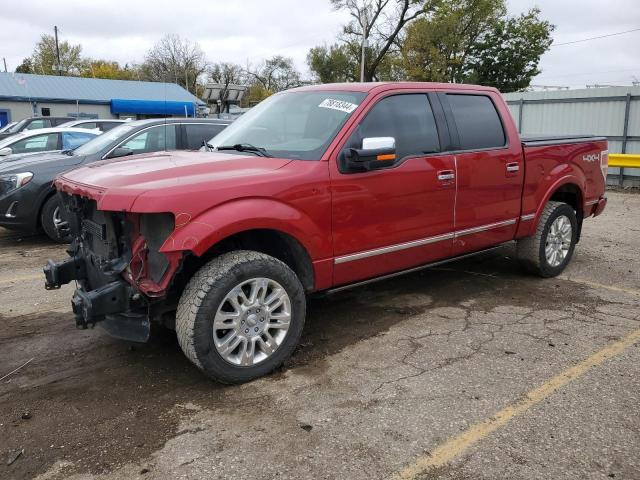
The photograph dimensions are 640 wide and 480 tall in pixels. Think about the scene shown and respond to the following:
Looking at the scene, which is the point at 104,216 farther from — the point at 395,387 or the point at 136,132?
the point at 136,132

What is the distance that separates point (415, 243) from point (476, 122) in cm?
137

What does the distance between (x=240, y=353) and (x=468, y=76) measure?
45.9m

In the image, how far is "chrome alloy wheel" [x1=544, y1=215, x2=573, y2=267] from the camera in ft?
18.6

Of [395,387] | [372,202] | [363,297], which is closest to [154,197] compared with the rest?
[372,202]

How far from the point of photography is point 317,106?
4270mm

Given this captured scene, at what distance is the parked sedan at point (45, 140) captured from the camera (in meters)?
10.6

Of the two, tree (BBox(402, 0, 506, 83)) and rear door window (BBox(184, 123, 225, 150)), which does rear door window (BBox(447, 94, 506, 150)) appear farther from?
tree (BBox(402, 0, 506, 83))

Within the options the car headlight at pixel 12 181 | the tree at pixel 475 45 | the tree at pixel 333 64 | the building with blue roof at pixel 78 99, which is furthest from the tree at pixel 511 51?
the car headlight at pixel 12 181

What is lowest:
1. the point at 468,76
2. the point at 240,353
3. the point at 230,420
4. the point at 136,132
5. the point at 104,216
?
the point at 230,420

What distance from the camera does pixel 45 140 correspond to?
10891 mm

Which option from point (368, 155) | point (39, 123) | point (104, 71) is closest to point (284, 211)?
point (368, 155)

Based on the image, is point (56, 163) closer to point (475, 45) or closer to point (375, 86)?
point (375, 86)

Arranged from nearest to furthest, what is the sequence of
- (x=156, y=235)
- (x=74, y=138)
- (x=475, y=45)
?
(x=156, y=235), (x=74, y=138), (x=475, y=45)

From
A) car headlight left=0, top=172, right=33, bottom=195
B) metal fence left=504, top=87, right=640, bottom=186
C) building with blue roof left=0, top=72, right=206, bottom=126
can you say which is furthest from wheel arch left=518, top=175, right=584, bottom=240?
building with blue roof left=0, top=72, right=206, bottom=126
